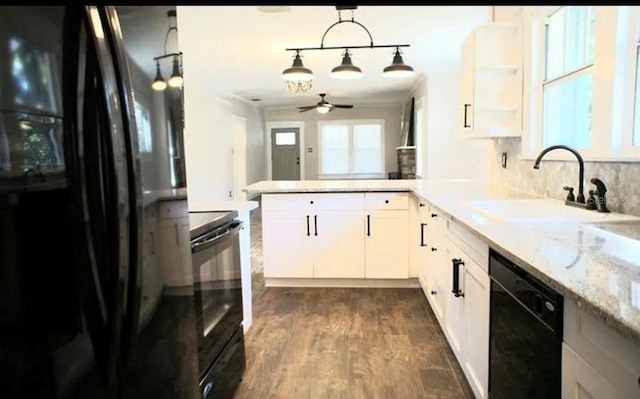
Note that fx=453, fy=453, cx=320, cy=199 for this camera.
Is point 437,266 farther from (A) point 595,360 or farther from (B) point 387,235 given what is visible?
(A) point 595,360

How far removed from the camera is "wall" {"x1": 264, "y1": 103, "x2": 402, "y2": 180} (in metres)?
11.3

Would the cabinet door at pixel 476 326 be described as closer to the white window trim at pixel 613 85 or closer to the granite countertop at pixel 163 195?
the white window trim at pixel 613 85

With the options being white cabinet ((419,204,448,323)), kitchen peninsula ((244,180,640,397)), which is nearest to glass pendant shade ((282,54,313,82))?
kitchen peninsula ((244,180,640,397))

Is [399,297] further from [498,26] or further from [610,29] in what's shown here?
[610,29]

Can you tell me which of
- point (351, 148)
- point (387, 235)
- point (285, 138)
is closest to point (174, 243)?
point (387, 235)

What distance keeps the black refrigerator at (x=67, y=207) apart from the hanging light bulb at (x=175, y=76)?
0.70ft

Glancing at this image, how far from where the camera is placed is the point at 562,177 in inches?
101

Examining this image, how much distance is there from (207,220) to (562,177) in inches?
77.4

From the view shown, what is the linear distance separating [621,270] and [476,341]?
0.91 meters

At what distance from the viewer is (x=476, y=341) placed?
6.43 feet

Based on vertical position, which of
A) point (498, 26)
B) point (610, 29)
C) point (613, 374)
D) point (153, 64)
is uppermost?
point (498, 26)

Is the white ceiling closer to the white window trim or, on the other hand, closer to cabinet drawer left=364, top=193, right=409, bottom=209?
the white window trim

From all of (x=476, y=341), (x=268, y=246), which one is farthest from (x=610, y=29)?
(x=268, y=246)

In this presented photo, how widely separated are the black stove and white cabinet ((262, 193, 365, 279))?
5.06ft
